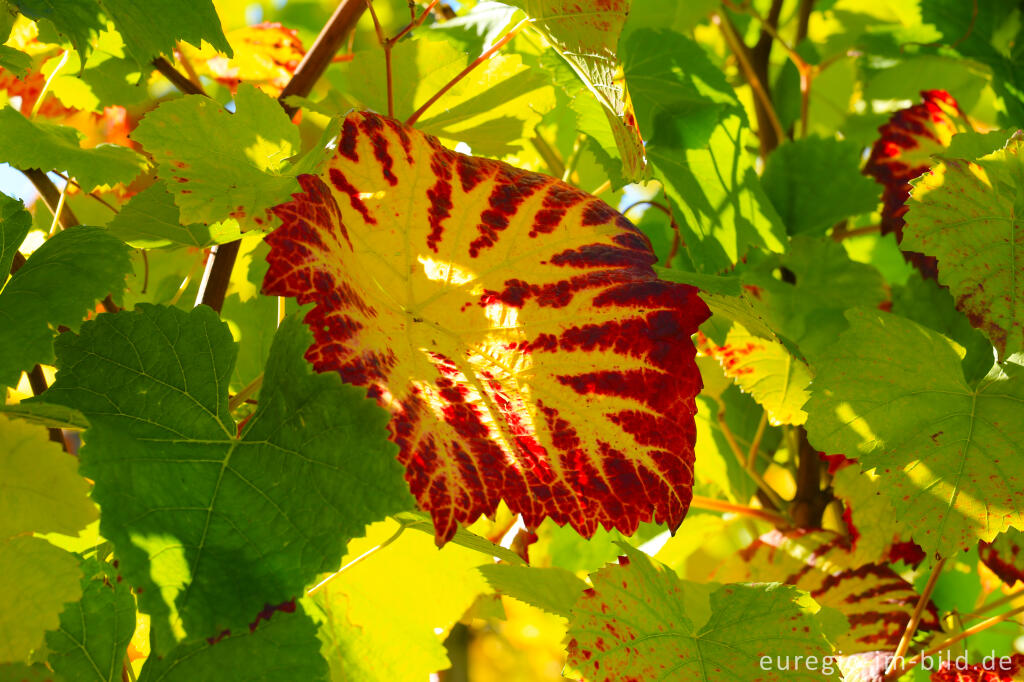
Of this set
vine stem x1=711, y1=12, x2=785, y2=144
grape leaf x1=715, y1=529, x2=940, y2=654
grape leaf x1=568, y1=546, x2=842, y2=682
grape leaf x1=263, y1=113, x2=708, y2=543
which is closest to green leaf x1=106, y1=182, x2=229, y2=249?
grape leaf x1=263, y1=113, x2=708, y2=543

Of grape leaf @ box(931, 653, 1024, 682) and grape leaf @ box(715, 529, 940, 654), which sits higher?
grape leaf @ box(931, 653, 1024, 682)

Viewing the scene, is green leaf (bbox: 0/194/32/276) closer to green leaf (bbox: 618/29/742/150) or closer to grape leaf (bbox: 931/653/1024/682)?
green leaf (bbox: 618/29/742/150)

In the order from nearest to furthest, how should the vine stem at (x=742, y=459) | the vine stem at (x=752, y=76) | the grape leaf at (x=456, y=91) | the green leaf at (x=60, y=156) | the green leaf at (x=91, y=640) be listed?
the green leaf at (x=91, y=640)
the green leaf at (x=60, y=156)
the grape leaf at (x=456, y=91)
the vine stem at (x=742, y=459)
the vine stem at (x=752, y=76)

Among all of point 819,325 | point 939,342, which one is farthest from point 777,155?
point 939,342

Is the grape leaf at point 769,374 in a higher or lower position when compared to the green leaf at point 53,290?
lower

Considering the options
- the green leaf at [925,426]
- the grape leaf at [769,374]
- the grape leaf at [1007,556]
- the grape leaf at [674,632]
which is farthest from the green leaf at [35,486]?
the grape leaf at [1007,556]

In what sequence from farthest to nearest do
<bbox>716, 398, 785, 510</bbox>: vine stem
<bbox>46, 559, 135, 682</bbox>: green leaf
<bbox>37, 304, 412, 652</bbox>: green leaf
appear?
<bbox>716, 398, 785, 510</bbox>: vine stem < <bbox>46, 559, 135, 682</bbox>: green leaf < <bbox>37, 304, 412, 652</bbox>: green leaf

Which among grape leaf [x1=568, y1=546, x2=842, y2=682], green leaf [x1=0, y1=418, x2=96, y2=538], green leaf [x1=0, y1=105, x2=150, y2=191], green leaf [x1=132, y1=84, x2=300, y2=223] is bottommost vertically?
grape leaf [x1=568, y1=546, x2=842, y2=682]

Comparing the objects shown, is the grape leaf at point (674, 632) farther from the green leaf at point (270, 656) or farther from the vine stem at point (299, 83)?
the vine stem at point (299, 83)
